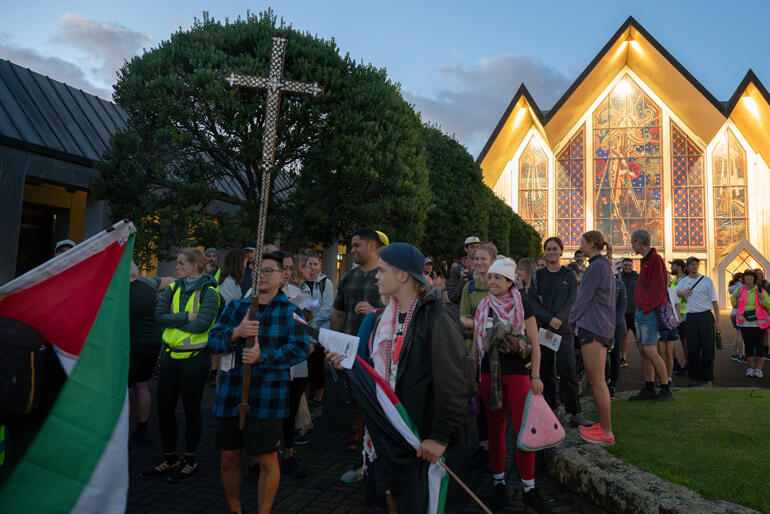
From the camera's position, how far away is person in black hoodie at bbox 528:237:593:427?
4922mm

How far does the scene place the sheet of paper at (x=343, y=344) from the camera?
245 cm

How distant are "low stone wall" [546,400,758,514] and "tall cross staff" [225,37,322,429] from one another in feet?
8.26

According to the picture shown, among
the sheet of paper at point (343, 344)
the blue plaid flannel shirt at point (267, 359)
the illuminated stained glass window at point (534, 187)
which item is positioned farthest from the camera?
the illuminated stained glass window at point (534, 187)

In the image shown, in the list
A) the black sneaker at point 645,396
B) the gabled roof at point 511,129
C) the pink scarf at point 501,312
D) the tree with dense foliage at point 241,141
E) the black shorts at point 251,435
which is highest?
the gabled roof at point 511,129

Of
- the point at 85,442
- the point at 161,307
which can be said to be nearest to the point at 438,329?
the point at 85,442

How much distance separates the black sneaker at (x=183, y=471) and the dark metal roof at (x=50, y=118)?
912 cm

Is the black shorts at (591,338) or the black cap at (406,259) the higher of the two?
the black cap at (406,259)

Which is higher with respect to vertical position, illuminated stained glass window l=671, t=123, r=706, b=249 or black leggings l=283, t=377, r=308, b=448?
illuminated stained glass window l=671, t=123, r=706, b=249

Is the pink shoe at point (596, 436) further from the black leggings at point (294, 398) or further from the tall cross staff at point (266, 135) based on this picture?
the tall cross staff at point (266, 135)

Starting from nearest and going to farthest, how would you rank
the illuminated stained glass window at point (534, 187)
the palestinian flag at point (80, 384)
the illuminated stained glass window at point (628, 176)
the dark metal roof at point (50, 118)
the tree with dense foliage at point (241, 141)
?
1. the palestinian flag at point (80, 384)
2. the tree with dense foliage at point (241, 141)
3. the dark metal roof at point (50, 118)
4. the illuminated stained glass window at point (628, 176)
5. the illuminated stained glass window at point (534, 187)

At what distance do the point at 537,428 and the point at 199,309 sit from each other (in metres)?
2.79

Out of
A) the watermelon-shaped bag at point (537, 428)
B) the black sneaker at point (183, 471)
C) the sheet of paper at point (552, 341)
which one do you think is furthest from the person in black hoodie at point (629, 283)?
the black sneaker at point (183, 471)

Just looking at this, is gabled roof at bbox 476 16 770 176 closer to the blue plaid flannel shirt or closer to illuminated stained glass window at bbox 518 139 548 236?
illuminated stained glass window at bbox 518 139 548 236

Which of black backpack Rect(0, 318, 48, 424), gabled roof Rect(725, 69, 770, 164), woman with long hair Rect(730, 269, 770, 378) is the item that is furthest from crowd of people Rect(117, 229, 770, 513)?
gabled roof Rect(725, 69, 770, 164)
